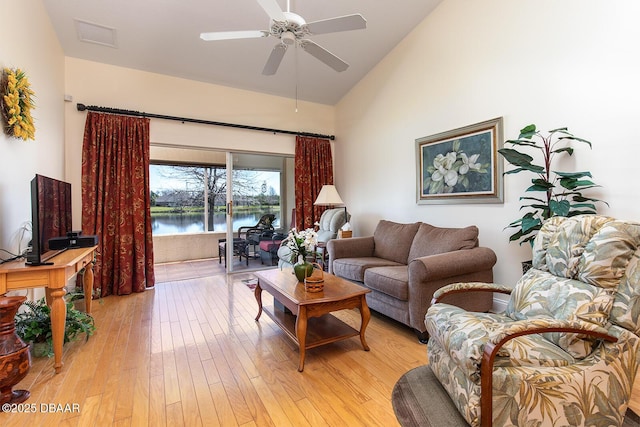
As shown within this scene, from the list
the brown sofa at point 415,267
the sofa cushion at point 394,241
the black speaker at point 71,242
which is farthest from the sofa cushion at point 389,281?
the black speaker at point 71,242

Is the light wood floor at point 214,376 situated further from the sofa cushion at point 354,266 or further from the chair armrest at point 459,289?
the chair armrest at point 459,289

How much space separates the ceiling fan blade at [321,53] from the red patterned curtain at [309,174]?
2463mm

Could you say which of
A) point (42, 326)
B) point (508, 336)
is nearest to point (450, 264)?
point (508, 336)

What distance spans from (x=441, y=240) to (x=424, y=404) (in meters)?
1.60

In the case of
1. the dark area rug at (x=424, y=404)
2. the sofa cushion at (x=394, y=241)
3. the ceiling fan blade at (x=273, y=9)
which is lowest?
the dark area rug at (x=424, y=404)

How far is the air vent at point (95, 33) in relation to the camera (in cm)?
314

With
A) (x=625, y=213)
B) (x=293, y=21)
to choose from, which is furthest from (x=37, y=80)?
(x=625, y=213)

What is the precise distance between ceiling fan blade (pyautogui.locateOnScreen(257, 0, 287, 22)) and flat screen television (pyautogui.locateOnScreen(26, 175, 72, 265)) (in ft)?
6.39

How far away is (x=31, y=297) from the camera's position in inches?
103

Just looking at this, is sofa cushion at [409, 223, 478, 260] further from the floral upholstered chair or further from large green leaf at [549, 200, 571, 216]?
the floral upholstered chair

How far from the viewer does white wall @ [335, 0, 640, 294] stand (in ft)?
6.94

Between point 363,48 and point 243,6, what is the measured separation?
1685 mm

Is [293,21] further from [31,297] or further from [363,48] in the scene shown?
[31,297]

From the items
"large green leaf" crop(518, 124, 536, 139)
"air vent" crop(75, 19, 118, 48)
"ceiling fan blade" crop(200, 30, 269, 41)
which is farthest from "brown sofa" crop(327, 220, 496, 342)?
"air vent" crop(75, 19, 118, 48)
